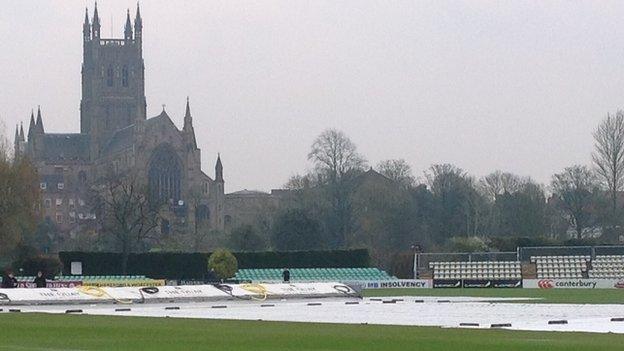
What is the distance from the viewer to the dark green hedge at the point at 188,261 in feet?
306

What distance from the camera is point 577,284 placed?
73.9 metres

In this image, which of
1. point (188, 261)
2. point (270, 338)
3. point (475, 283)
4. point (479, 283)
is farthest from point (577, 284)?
point (270, 338)

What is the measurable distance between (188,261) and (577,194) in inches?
1623

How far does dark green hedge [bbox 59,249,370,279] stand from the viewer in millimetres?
93375

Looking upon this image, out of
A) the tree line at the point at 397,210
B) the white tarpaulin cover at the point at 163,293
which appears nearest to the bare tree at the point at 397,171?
the tree line at the point at 397,210

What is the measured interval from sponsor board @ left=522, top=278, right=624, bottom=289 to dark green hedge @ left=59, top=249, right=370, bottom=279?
20099 millimetres

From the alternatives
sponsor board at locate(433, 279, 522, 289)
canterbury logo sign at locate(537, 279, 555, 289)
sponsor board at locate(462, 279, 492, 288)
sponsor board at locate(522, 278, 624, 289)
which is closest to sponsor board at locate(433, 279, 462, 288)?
sponsor board at locate(433, 279, 522, 289)

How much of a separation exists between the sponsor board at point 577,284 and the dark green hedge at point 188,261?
20.1m

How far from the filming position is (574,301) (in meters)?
49.7

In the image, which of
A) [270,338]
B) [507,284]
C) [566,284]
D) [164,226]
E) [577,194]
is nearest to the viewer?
[270,338]

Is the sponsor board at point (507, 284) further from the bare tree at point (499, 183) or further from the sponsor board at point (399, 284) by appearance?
the bare tree at point (499, 183)

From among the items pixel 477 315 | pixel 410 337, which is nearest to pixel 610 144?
pixel 477 315

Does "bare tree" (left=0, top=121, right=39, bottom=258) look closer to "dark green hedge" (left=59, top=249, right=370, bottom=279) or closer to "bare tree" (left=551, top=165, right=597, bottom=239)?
"dark green hedge" (left=59, top=249, right=370, bottom=279)

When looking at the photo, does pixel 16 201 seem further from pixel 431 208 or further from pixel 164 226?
pixel 164 226
